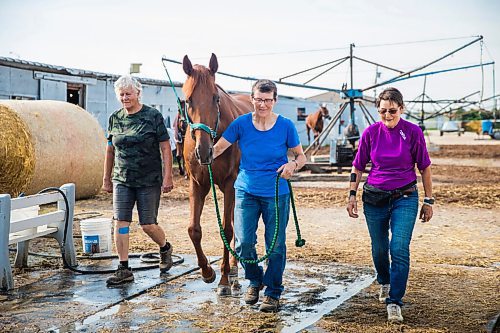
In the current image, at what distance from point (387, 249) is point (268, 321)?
1108 millimetres

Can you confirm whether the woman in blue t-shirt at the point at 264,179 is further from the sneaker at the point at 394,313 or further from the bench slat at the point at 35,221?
the bench slat at the point at 35,221

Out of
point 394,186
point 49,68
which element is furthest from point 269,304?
point 49,68

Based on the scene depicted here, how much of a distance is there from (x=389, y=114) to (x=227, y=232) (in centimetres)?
189

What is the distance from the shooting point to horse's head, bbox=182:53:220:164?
5309 mm

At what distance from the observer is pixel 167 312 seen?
5.02 m

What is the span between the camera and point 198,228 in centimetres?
586

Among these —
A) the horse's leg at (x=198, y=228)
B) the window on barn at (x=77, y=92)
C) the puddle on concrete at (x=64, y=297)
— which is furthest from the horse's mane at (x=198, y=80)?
the window on barn at (x=77, y=92)

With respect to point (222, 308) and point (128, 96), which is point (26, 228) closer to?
point (128, 96)

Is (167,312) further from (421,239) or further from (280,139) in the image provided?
(421,239)

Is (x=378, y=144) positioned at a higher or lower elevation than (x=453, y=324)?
higher

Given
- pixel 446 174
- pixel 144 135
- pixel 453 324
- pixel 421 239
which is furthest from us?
pixel 446 174

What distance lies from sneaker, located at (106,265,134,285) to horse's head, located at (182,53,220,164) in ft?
4.56

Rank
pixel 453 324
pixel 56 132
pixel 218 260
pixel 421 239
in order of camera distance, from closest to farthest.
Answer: pixel 453 324
pixel 218 260
pixel 421 239
pixel 56 132

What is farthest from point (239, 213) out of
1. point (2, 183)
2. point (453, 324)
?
point (2, 183)
